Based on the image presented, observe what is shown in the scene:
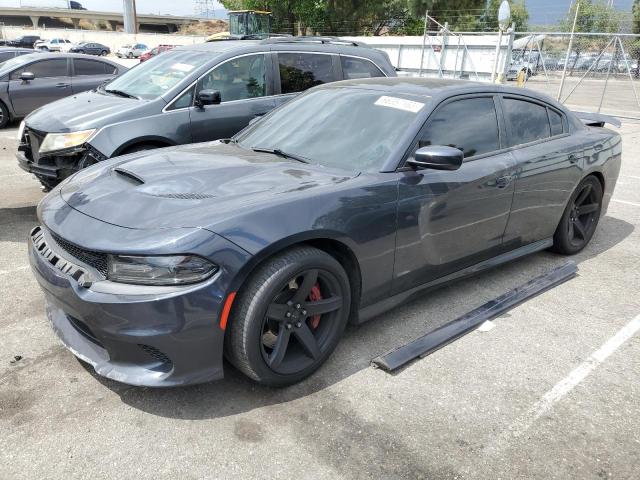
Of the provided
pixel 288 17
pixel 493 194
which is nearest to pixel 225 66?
pixel 493 194

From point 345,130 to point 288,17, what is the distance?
40088mm

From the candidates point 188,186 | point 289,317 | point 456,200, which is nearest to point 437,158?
point 456,200

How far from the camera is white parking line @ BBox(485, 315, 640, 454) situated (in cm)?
260

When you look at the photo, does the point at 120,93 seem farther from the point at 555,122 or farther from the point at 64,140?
the point at 555,122

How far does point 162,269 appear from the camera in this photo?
2396mm

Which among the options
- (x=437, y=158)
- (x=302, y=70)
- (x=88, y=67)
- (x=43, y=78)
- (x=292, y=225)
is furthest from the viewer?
(x=88, y=67)

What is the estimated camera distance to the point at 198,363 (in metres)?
2.49

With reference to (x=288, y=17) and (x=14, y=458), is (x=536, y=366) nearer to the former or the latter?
(x=14, y=458)

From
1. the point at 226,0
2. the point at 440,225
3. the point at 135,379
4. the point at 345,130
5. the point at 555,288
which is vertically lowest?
the point at 555,288

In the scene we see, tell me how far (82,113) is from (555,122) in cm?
457

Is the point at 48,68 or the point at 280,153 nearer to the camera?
the point at 280,153

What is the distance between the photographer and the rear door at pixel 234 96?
5.67m

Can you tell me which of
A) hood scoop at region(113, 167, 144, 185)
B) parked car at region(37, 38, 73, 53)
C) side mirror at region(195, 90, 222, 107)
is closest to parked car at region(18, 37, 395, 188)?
side mirror at region(195, 90, 222, 107)

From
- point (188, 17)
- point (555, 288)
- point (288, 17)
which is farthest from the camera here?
point (188, 17)
